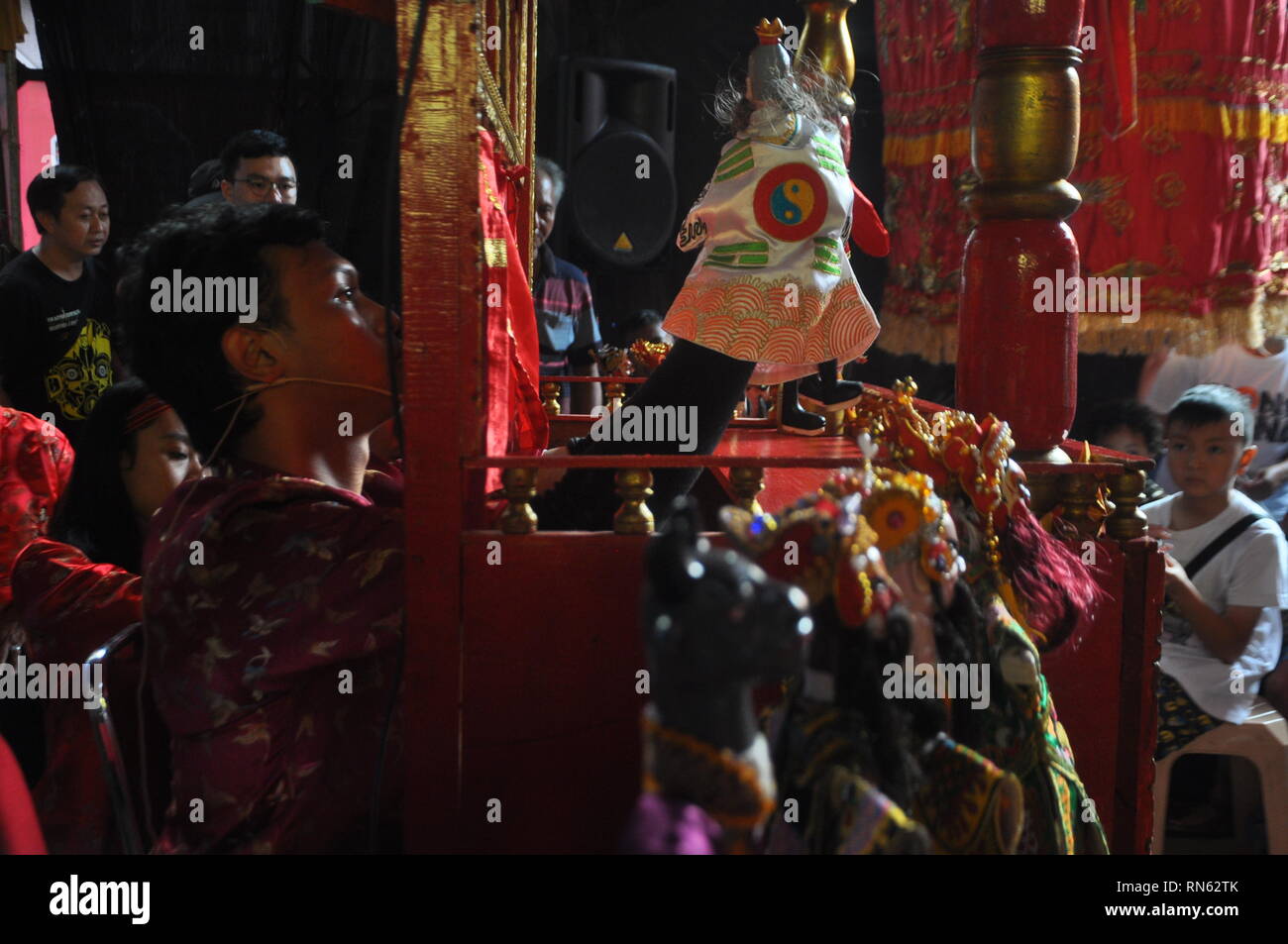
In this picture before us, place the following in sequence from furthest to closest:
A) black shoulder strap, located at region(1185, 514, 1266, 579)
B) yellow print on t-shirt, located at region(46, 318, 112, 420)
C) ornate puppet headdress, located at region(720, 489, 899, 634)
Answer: yellow print on t-shirt, located at region(46, 318, 112, 420) < black shoulder strap, located at region(1185, 514, 1266, 579) < ornate puppet headdress, located at region(720, 489, 899, 634)

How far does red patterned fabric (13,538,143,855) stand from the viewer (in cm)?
158

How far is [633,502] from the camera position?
132 centimetres

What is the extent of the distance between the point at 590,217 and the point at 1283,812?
393 centimetres

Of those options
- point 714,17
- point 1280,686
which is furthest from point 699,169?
point 1280,686

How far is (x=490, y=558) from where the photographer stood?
130 centimetres

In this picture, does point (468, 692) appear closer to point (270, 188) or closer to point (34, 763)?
point (34, 763)

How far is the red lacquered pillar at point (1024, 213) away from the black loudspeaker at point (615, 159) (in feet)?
12.4

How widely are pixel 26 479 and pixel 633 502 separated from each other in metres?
1.26

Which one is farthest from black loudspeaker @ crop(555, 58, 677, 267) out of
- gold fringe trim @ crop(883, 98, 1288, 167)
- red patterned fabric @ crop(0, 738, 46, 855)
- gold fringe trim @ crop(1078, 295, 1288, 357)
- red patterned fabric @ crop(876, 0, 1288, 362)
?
red patterned fabric @ crop(0, 738, 46, 855)

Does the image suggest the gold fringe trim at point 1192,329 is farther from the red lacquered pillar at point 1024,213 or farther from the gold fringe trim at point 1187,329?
the red lacquered pillar at point 1024,213

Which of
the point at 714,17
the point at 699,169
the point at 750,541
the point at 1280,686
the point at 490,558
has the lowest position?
the point at 1280,686

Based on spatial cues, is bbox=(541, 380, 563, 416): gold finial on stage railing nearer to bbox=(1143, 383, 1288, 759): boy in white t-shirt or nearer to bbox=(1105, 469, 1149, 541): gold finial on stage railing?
bbox=(1143, 383, 1288, 759): boy in white t-shirt

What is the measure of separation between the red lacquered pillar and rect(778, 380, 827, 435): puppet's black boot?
3.59 feet

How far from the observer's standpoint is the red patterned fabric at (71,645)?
62.4 inches
